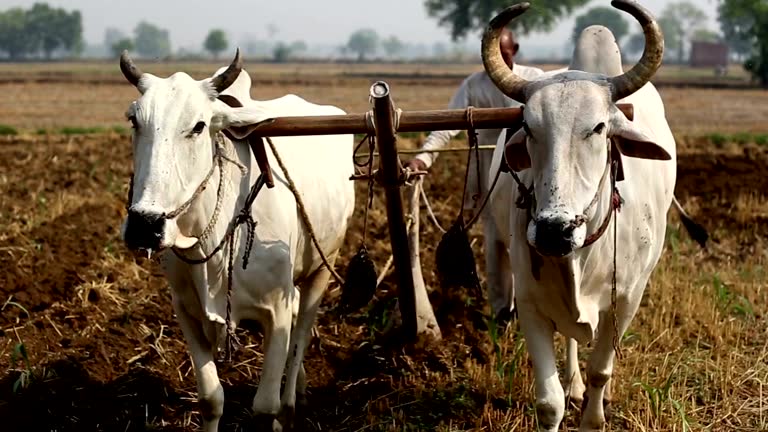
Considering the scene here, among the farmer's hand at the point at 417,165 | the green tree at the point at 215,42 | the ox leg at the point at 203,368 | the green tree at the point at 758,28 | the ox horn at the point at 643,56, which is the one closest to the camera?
the ox horn at the point at 643,56

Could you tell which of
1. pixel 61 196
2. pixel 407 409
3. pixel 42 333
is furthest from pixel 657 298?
pixel 61 196

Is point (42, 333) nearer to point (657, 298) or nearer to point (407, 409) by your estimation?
point (407, 409)

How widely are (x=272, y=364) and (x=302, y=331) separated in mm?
733

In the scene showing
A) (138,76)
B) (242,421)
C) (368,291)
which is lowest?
(242,421)

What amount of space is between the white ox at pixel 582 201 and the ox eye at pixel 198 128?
3.80 feet

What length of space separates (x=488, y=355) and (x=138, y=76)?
267 cm

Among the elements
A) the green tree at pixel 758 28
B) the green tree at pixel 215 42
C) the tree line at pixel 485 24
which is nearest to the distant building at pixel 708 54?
the tree line at pixel 485 24

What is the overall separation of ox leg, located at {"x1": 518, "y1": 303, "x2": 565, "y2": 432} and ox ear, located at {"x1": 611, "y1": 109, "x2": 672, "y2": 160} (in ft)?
2.67

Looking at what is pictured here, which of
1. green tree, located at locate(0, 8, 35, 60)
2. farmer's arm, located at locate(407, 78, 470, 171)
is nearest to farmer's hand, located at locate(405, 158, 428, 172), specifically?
farmer's arm, located at locate(407, 78, 470, 171)

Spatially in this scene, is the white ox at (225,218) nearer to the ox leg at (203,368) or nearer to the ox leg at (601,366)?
the ox leg at (203,368)

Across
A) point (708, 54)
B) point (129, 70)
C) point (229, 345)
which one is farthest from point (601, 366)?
point (708, 54)

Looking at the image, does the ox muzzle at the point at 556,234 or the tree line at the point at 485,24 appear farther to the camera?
the tree line at the point at 485,24

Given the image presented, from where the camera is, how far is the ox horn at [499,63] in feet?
12.8

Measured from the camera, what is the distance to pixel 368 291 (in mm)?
4723
